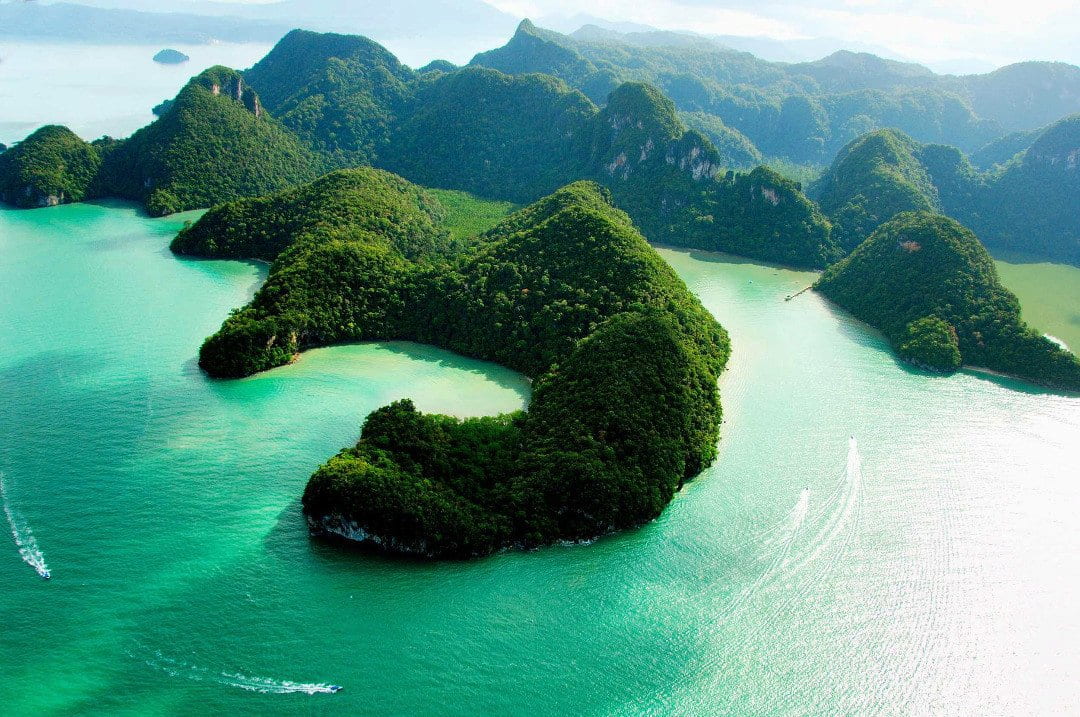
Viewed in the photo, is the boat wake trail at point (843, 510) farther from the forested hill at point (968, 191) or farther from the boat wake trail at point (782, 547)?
the forested hill at point (968, 191)

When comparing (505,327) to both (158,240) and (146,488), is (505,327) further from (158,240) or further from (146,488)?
(158,240)

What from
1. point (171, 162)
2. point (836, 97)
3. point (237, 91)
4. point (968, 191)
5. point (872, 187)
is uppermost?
point (237, 91)

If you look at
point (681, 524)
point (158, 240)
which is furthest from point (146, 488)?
point (158, 240)

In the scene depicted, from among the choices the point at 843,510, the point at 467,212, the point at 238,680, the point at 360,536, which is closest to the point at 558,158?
the point at 467,212

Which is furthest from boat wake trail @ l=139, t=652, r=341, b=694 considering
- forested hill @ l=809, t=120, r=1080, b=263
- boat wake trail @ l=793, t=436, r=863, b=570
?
forested hill @ l=809, t=120, r=1080, b=263

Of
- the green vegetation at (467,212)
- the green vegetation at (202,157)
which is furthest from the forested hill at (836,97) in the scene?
the green vegetation at (202,157)

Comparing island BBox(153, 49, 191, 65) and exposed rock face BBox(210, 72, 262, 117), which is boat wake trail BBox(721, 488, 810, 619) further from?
island BBox(153, 49, 191, 65)

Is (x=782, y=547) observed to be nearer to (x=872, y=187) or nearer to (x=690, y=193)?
(x=690, y=193)

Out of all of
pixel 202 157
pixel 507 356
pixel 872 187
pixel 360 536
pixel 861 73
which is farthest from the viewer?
pixel 861 73
